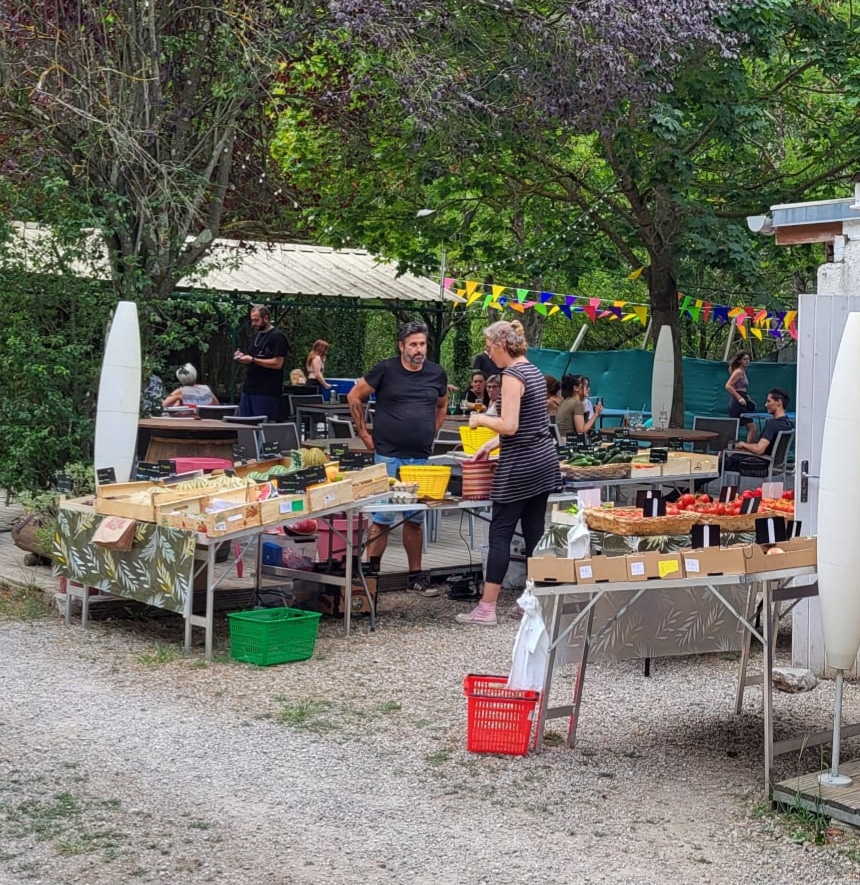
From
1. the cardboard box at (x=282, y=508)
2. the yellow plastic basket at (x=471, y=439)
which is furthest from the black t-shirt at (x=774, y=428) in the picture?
the cardboard box at (x=282, y=508)

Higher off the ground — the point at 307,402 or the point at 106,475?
the point at 307,402

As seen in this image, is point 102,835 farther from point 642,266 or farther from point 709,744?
point 642,266

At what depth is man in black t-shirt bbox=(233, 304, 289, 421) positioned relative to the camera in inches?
615

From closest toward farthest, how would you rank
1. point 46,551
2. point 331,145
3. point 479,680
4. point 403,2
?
1. point 479,680
2. point 46,551
3. point 403,2
4. point 331,145

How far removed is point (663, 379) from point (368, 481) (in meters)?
10.4

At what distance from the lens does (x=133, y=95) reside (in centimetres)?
1163

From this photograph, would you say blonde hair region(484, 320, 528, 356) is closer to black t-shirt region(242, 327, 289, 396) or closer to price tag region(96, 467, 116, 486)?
price tag region(96, 467, 116, 486)

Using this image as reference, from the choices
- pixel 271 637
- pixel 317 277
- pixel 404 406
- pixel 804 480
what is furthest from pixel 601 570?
Result: pixel 317 277

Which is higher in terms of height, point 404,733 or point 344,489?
point 344,489

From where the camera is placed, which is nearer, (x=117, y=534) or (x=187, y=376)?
(x=117, y=534)

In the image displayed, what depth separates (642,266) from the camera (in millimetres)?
19328

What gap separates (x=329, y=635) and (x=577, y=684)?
2.52 m

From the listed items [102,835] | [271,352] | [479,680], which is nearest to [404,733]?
[479,680]

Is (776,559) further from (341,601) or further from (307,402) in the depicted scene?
(307,402)
